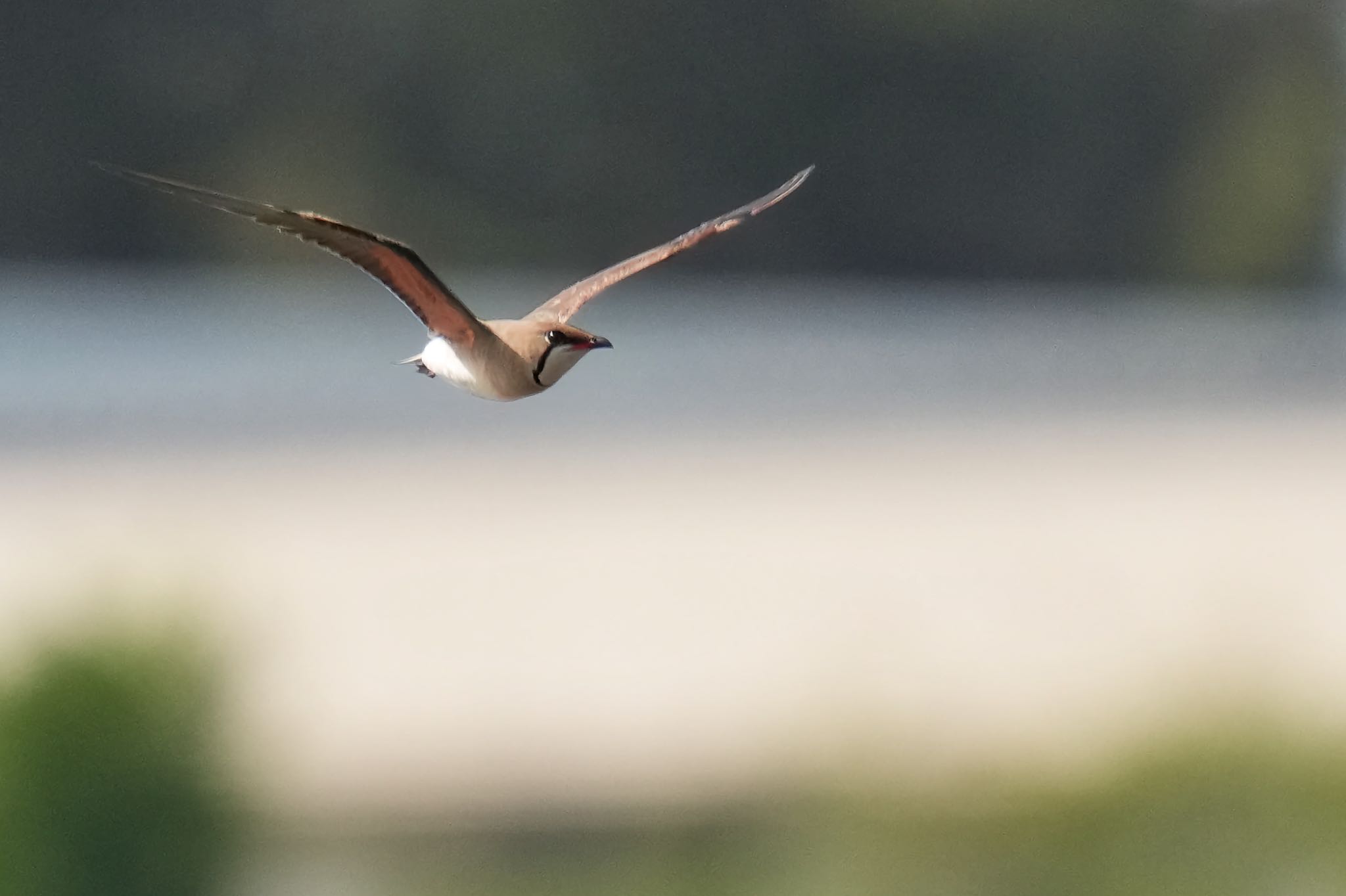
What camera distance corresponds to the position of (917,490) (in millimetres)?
8344

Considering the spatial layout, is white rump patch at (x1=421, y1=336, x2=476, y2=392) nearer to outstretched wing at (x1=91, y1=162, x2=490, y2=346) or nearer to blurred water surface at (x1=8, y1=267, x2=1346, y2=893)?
outstretched wing at (x1=91, y1=162, x2=490, y2=346)

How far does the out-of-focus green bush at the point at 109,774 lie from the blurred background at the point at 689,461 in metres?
0.01

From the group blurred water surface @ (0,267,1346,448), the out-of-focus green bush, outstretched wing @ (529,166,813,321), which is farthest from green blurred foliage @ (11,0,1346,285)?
outstretched wing @ (529,166,813,321)

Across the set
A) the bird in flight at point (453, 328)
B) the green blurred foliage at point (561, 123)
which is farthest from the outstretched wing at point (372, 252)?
the green blurred foliage at point (561, 123)

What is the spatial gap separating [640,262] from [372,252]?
13.9 inches

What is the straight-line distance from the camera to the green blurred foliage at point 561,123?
730cm

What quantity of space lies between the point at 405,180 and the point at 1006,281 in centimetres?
315

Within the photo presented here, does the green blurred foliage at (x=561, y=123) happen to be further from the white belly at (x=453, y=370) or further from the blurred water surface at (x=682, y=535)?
the white belly at (x=453, y=370)

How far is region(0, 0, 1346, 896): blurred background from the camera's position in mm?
4332

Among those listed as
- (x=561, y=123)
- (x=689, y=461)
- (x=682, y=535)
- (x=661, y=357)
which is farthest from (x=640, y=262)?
(x=661, y=357)

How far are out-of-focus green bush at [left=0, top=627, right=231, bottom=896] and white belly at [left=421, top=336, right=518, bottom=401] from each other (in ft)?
10.7

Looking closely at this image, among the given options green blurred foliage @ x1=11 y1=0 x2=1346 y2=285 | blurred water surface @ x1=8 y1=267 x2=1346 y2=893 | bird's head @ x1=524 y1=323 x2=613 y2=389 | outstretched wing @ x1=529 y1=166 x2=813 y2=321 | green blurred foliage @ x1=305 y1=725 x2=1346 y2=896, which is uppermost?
green blurred foliage @ x1=11 y1=0 x2=1346 y2=285

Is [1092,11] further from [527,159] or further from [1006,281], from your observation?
[527,159]

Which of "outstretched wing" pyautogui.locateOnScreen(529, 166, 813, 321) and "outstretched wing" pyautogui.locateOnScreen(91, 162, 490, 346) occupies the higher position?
"outstretched wing" pyautogui.locateOnScreen(529, 166, 813, 321)
